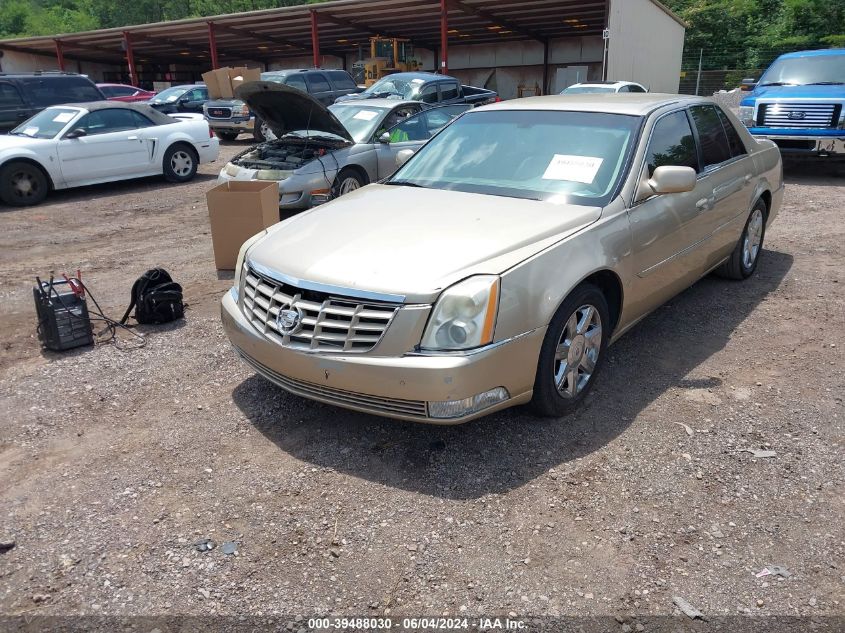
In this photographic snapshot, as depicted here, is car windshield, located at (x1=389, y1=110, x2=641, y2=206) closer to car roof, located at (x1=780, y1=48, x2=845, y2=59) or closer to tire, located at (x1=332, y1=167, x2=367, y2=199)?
tire, located at (x1=332, y1=167, x2=367, y2=199)

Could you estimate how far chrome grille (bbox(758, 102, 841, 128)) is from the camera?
34.2ft

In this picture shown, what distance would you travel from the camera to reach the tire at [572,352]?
3.47 meters

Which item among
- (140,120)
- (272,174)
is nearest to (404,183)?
(272,174)

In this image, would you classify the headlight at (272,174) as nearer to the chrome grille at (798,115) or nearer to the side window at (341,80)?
the chrome grille at (798,115)

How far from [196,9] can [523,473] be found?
245ft

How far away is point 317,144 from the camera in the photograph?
8.90 metres

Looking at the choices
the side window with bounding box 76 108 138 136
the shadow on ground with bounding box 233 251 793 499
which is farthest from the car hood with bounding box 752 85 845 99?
the side window with bounding box 76 108 138 136

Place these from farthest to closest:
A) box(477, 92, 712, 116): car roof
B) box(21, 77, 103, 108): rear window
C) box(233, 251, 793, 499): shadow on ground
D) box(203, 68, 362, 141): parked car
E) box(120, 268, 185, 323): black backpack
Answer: box(203, 68, 362, 141): parked car < box(21, 77, 103, 108): rear window < box(120, 268, 185, 323): black backpack < box(477, 92, 712, 116): car roof < box(233, 251, 793, 499): shadow on ground

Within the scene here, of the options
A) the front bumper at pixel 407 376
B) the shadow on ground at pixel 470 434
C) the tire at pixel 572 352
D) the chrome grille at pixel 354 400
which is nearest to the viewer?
the front bumper at pixel 407 376

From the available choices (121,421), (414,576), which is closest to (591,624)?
(414,576)

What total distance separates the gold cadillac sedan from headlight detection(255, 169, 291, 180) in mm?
3839

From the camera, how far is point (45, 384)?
14.2ft

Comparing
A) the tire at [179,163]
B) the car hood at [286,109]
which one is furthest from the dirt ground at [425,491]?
the tire at [179,163]

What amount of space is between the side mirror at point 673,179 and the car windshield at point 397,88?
1186cm
